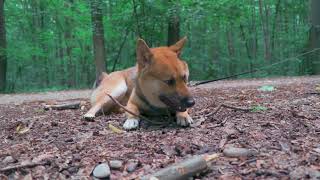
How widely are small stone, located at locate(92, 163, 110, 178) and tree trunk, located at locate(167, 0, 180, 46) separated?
13.4 meters

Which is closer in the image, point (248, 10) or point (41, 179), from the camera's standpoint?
point (41, 179)

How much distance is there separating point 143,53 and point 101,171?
1930mm

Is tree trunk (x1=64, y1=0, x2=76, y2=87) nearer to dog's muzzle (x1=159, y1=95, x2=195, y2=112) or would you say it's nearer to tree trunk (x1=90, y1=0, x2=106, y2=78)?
tree trunk (x1=90, y1=0, x2=106, y2=78)

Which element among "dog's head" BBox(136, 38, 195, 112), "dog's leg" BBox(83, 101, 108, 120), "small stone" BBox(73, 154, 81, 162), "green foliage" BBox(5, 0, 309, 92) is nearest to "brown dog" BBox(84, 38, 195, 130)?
"dog's head" BBox(136, 38, 195, 112)

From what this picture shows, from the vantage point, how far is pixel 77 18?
71.9 ft

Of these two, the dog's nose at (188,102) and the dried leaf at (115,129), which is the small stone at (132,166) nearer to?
the dog's nose at (188,102)

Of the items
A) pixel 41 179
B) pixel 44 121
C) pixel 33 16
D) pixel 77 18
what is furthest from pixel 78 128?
pixel 33 16

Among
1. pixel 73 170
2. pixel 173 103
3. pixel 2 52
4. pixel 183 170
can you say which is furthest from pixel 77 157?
pixel 2 52

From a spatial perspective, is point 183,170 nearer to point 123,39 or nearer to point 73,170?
point 73,170

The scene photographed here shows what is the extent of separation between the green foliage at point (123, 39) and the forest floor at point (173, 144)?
1364 cm

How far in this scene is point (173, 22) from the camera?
54.1 feet

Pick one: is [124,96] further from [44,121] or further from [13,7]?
[13,7]

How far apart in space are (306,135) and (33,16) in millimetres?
23304

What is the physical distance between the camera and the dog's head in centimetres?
443
